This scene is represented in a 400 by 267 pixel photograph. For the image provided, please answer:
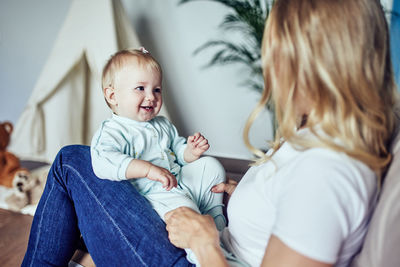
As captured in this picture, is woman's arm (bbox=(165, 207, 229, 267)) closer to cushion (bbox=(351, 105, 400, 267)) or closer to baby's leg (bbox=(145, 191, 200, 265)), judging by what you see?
baby's leg (bbox=(145, 191, 200, 265))

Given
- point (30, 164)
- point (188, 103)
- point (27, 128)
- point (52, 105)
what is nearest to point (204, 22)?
point (188, 103)

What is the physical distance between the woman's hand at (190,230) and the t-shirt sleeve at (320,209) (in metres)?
0.24

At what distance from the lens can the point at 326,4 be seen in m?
0.57

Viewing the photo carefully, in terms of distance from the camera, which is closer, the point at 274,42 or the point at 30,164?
the point at 274,42

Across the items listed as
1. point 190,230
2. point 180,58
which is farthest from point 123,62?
point 180,58

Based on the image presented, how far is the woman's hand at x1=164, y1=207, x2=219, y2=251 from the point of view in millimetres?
745

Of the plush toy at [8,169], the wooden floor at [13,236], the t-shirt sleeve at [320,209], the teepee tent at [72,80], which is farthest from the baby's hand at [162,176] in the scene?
the plush toy at [8,169]

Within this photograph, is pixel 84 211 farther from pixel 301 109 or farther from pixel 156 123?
pixel 301 109

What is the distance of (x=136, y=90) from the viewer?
1.09 m

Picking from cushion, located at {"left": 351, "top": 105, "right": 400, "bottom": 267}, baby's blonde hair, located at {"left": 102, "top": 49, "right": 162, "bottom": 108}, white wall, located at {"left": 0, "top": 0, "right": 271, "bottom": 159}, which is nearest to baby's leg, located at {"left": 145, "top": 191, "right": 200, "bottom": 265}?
baby's blonde hair, located at {"left": 102, "top": 49, "right": 162, "bottom": 108}

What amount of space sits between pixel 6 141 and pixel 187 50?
1.45m

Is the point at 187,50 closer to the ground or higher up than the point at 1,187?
higher up

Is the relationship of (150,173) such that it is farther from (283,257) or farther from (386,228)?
(386,228)

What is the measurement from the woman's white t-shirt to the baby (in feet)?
1.54
